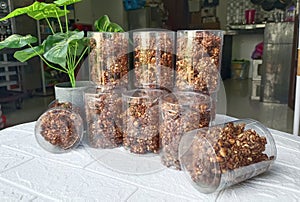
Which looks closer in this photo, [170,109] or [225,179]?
[225,179]

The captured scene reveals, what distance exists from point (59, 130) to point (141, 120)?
22cm

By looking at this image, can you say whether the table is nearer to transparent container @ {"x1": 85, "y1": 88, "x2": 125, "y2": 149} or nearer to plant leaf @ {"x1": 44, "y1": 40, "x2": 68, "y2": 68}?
transparent container @ {"x1": 85, "y1": 88, "x2": 125, "y2": 149}

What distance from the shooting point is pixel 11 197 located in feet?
1.67

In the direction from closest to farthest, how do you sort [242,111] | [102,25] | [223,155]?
[223,155] → [102,25] → [242,111]

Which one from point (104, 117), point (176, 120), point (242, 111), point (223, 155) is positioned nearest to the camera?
point (223, 155)

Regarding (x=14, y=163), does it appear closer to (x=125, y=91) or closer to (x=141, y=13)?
(x=125, y=91)

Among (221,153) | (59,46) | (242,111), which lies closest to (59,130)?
(59,46)

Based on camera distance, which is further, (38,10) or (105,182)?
(38,10)

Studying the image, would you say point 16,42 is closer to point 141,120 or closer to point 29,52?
point 29,52

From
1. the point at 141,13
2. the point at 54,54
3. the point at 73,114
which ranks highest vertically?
the point at 141,13

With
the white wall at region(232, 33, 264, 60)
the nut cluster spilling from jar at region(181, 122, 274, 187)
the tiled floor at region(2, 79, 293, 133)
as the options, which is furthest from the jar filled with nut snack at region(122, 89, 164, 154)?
the white wall at region(232, 33, 264, 60)

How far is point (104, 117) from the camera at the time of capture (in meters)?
0.70

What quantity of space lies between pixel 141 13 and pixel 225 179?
4792 millimetres

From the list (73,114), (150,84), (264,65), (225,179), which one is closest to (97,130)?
(73,114)
